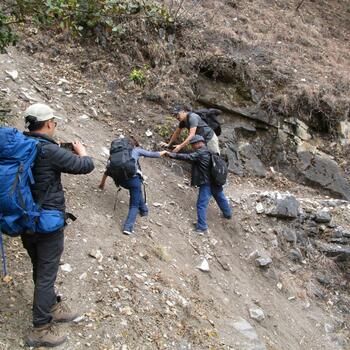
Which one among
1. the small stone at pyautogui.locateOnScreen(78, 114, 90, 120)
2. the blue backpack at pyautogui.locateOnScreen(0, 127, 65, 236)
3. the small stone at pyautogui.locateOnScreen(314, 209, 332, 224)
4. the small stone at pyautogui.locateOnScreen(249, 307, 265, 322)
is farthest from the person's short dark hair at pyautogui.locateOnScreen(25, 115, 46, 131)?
the small stone at pyautogui.locateOnScreen(314, 209, 332, 224)

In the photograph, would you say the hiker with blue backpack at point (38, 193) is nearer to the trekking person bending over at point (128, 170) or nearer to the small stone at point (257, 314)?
the trekking person bending over at point (128, 170)

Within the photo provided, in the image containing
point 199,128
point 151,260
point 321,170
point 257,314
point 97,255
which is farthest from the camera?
point 321,170

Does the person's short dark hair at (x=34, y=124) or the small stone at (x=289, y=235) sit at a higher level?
the person's short dark hair at (x=34, y=124)

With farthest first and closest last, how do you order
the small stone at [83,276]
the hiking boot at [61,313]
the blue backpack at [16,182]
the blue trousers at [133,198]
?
the blue trousers at [133,198]
the small stone at [83,276]
the hiking boot at [61,313]
the blue backpack at [16,182]

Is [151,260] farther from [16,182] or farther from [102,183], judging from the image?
[16,182]

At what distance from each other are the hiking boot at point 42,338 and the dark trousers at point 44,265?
0.40 ft

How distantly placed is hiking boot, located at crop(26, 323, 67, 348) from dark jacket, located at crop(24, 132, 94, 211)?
1175 mm

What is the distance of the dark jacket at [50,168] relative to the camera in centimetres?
381

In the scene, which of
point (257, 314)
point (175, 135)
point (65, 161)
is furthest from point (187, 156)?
point (65, 161)

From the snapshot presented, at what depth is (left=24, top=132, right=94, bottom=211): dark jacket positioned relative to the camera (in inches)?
150

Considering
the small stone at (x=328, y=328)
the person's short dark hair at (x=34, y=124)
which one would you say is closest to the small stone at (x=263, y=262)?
the small stone at (x=328, y=328)

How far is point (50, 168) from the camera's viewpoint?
12.6 ft

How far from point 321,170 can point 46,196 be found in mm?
8540

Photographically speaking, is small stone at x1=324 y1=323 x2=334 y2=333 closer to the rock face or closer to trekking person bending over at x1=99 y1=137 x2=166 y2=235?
trekking person bending over at x1=99 y1=137 x2=166 y2=235
